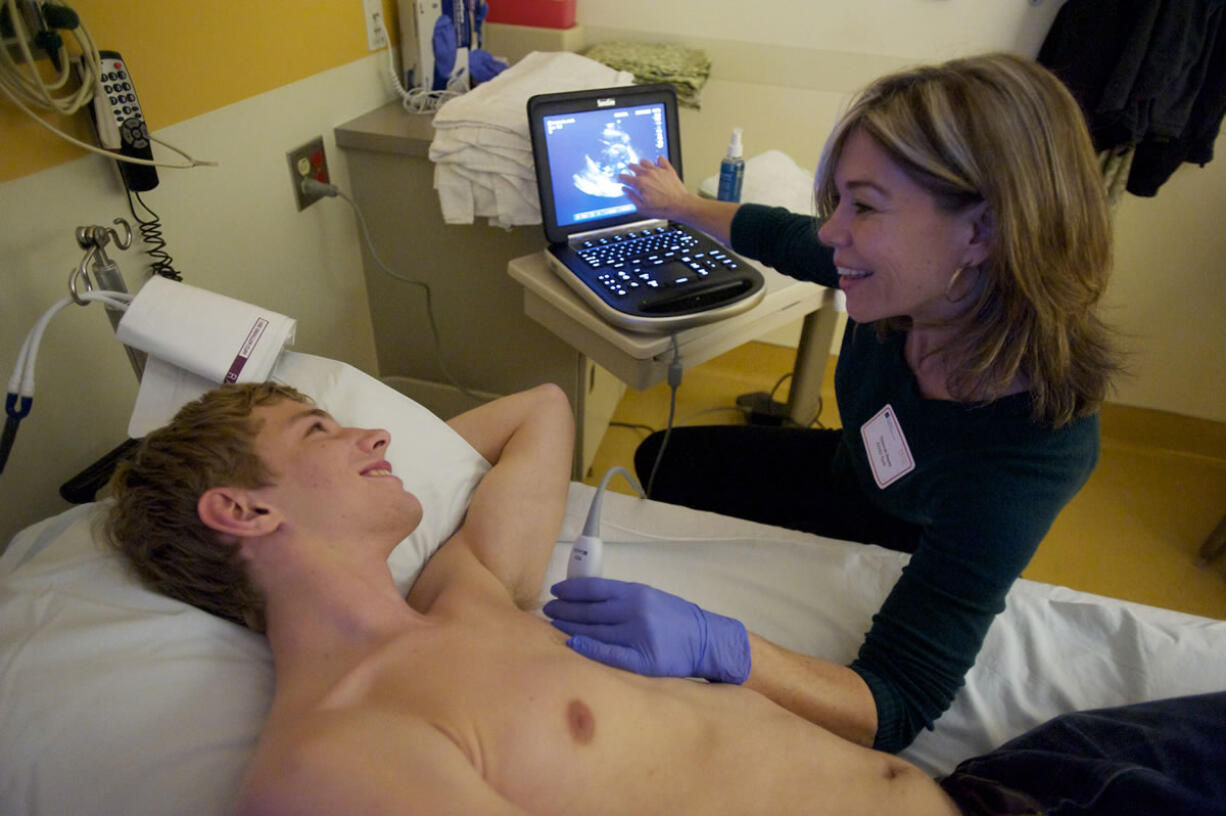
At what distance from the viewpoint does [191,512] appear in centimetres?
88

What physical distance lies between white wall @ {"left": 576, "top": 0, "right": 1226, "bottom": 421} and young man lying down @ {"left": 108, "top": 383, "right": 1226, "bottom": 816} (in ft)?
5.46

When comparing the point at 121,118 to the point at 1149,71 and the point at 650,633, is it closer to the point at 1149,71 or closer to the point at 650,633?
the point at 650,633

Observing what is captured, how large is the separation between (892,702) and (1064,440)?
0.39 meters

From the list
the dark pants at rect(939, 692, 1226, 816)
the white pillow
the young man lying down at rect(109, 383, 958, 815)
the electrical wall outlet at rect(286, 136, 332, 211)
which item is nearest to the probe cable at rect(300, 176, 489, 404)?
the electrical wall outlet at rect(286, 136, 332, 211)

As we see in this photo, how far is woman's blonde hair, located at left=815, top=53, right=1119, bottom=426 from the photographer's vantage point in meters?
0.79

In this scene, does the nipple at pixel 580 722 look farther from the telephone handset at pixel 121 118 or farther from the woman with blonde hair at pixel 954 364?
the telephone handset at pixel 121 118

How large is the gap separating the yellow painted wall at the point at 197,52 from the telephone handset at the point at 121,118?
1.7 inches

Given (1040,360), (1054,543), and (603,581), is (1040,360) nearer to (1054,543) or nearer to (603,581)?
(603,581)

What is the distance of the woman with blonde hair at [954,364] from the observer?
2.65 ft

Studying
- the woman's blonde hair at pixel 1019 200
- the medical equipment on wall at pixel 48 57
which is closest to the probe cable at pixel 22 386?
the medical equipment on wall at pixel 48 57

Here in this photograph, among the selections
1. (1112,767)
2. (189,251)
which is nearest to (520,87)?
(189,251)

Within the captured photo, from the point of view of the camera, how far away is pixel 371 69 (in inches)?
68.9

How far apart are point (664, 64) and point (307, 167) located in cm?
97

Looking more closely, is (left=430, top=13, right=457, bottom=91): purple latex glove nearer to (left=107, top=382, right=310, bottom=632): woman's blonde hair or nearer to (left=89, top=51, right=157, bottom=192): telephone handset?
(left=89, top=51, right=157, bottom=192): telephone handset
